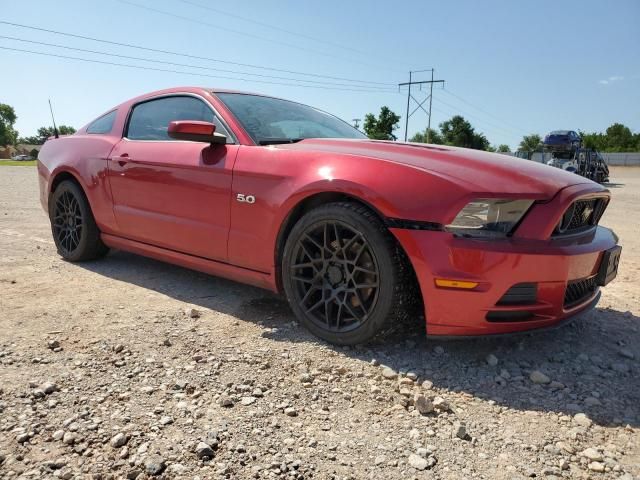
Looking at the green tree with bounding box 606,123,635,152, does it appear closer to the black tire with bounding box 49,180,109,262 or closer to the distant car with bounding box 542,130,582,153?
the distant car with bounding box 542,130,582,153

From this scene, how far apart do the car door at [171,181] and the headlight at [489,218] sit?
1.42 m

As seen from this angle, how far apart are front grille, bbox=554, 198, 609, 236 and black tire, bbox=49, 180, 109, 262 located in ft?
11.5

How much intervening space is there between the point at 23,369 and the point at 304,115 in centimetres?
243

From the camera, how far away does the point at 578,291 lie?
2484mm

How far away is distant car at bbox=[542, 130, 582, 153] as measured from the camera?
20281mm

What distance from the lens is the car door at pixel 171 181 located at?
9.96 ft

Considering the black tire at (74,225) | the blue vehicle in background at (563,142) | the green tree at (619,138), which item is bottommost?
the black tire at (74,225)

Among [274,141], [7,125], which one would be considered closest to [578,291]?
[274,141]

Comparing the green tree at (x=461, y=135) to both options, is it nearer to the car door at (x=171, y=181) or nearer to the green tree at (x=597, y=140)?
the green tree at (x=597, y=140)

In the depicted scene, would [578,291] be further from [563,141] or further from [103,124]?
[563,141]

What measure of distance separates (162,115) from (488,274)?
8.96ft

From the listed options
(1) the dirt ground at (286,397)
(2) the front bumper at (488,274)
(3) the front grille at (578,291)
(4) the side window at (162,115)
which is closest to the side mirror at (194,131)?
→ (4) the side window at (162,115)

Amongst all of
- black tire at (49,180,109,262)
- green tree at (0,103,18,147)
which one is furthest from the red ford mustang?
green tree at (0,103,18,147)

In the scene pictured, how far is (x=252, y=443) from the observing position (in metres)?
1.71
